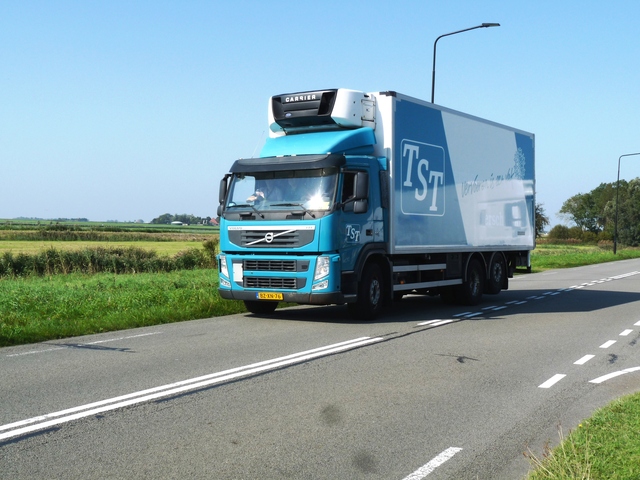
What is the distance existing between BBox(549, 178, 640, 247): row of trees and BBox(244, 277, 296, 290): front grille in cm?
10179

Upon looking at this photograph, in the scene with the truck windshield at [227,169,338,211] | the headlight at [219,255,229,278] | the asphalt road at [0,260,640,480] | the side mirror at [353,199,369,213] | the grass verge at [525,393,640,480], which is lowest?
the asphalt road at [0,260,640,480]

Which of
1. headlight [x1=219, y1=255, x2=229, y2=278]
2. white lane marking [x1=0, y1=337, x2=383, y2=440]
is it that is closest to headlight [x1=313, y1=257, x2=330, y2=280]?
headlight [x1=219, y1=255, x2=229, y2=278]

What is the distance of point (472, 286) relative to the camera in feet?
57.8

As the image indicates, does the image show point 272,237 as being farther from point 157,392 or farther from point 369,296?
point 157,392

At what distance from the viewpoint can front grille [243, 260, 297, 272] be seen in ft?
43.7

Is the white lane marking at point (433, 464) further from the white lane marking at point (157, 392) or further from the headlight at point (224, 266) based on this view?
the headlight at point (224, 266)

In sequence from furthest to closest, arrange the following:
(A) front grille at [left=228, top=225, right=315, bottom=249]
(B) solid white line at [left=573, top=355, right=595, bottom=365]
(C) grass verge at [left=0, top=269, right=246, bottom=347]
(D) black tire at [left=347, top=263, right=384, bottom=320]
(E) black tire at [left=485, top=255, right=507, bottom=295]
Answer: (E) black tire at [left=485, top=255, right=507, bottom=295] → (D) black tire at [left=347, top=263, right=384, bottom=320] → (A) front grille at [left=228, top=225, right=315, bottom=249] → (C) grass verge at [left=0, top=269, right=246, bottom=347] → (B) solid white line at [left=573, top=355, right=595, bottom=365]

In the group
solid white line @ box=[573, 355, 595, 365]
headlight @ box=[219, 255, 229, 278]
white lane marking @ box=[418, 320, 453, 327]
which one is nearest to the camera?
solid white line @ box=[573, 355, 595, 365]

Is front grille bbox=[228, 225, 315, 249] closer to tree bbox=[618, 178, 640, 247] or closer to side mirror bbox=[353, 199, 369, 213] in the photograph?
side mirror bbox=[353, 199, 369, 213]

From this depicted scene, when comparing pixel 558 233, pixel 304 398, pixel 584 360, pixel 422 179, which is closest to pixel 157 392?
pixel 304 398

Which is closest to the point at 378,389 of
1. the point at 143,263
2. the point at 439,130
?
the point at 439,130

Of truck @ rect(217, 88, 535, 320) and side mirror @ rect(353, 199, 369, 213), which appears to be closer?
side mirror @ rect(353, 199, 369, 213)

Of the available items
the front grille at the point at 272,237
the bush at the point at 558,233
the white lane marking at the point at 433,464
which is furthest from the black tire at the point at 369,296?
the bush at the point at 558,233

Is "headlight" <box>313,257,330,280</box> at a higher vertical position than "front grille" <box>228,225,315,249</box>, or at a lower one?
lower
